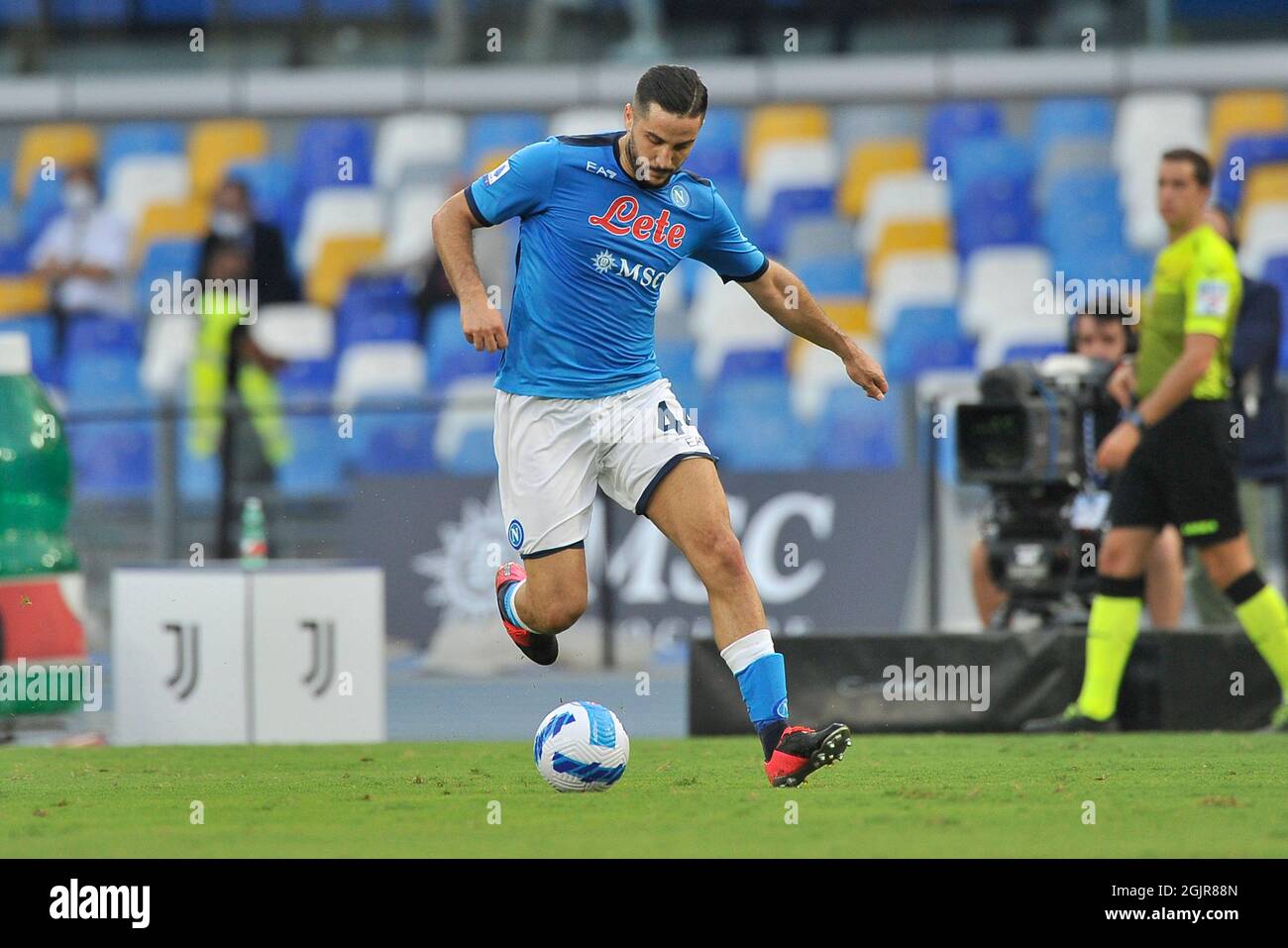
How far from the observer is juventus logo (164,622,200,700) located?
9.39m

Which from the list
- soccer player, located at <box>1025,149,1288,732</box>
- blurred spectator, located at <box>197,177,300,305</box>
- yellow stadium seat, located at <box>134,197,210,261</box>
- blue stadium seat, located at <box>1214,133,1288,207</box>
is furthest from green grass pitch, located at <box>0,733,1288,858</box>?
yellow stadium seat, located at <box>134,197,210,261</box>

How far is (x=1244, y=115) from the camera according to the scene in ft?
56.2

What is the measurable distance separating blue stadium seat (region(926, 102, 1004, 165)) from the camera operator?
6.79 meters

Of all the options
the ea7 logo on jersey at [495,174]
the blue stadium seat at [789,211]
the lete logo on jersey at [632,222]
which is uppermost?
the blue stadium seat at [789,211]

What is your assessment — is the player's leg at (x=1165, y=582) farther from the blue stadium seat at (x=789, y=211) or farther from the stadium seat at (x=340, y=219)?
the stadium seat at (x=340, y=219)

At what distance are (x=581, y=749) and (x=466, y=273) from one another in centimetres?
158

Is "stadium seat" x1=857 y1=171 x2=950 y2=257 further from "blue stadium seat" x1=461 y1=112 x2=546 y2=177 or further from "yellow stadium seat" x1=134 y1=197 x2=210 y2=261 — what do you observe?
"yellow stadium seat" x1=134 y1=197 x2=210 y2=261

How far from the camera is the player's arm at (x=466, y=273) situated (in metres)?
6.00

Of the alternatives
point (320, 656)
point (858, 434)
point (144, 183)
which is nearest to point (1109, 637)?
point (320, 656)

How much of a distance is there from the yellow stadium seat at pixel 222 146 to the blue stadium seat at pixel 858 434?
24.0 feet

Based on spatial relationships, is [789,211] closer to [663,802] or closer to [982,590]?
[982,590]

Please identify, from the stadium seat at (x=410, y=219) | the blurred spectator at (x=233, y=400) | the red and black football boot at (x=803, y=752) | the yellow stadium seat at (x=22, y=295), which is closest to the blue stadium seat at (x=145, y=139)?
the yellow stadium seat at (x=22, y=295)

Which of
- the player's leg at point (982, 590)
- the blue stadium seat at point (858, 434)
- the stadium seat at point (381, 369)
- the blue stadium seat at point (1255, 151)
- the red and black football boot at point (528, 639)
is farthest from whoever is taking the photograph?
the blue stadium seat at point (1255, 151)
